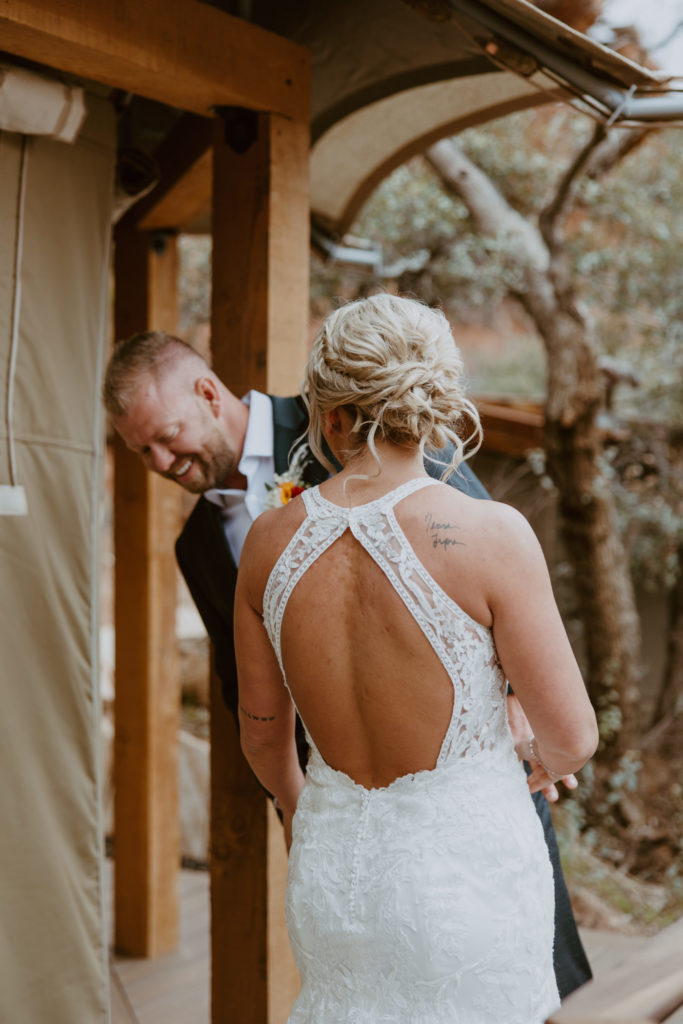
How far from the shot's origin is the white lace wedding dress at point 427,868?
1376 mm

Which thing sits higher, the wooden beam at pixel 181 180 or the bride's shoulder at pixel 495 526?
the wooden beam at pixel 181 180

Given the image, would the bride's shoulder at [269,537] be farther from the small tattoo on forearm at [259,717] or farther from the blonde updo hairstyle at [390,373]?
the small tattoo on forearm at [259,717]

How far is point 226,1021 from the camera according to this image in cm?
224

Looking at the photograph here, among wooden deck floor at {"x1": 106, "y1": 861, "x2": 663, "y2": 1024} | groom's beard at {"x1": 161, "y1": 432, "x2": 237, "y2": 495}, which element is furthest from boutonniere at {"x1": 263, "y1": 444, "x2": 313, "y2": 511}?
wooden deck floor at {"x1": 106, "y1": 861, "x2": 663, "y2": 1024}

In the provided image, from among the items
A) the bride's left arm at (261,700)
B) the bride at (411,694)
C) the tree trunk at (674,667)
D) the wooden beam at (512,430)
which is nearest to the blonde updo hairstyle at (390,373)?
the bride at (411,694)

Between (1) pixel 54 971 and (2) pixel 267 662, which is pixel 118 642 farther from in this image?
(2) pixel 267 662

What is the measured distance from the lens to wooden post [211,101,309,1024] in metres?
2.15

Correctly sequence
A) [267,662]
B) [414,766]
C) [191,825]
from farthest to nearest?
[191,825] < [267,662] < [414,766]

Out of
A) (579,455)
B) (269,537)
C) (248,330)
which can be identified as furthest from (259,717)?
(579,455)

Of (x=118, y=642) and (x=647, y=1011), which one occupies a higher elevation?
(x=647, y=1011)

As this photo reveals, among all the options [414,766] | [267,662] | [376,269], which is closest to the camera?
[414,766]

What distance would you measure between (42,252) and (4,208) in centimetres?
12

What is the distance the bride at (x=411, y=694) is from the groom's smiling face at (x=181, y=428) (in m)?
0.57

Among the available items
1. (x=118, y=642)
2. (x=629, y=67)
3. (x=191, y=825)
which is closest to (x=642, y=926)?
(x=191, y=825)
